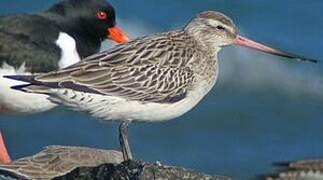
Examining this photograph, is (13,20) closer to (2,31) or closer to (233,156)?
(2,31)

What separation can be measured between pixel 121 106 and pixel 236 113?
6.78 m

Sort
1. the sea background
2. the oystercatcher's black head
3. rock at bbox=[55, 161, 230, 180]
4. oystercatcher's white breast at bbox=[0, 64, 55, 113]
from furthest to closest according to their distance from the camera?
the sea background
the oystercatcher's black head
oystercatcher's white breast at bbox=[0, 64, 55, 113]
rock at bbox=[55, 161, 230, 180]

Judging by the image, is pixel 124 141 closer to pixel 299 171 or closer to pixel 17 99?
pixel 17 99

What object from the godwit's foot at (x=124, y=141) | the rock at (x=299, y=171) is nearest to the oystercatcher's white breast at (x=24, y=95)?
the godwit's foot at (x=124, y=141)

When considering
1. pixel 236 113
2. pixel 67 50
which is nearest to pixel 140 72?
pixel 67 50

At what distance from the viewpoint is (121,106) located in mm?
10883

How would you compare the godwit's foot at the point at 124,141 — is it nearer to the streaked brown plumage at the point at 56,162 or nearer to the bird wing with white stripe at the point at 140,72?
the bird wing with white stripe at the point at 140,72

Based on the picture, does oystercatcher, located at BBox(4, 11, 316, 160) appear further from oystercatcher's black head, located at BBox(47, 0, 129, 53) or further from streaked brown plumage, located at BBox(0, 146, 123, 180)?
oystercatcher's black head, located at BBox(47, 0, 129, 53)

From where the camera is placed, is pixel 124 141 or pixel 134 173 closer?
pixel 134 173

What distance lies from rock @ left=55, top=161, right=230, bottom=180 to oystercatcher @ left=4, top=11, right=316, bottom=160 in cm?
139

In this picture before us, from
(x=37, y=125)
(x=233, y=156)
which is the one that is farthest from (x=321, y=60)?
(x=37, y=125)

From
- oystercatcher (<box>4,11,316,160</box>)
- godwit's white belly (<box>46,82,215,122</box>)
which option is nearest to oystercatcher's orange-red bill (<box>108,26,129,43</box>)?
oystercatcher (<box>4,11,316,160</box>)

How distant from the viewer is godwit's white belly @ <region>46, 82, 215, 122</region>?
10.7 meters

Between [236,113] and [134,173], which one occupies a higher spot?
[236,113]
